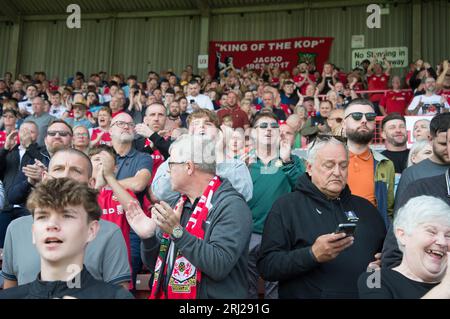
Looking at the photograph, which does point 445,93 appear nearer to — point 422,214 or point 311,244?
point 311,244

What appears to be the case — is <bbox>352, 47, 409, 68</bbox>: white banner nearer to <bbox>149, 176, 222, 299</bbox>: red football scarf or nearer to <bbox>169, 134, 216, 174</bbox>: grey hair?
<bbox>169, 134, 216, 174</bbox>: grey hair

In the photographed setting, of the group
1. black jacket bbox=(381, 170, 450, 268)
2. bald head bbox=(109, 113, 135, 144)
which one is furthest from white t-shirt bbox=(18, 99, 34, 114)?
black jacket bbox=(381, 170, 450, 268)

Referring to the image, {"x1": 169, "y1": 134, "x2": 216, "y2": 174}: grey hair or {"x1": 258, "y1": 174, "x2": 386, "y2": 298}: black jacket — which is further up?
{"x1": 169, "y1": 134, "x2": 216, "y2": 174}: grey hair

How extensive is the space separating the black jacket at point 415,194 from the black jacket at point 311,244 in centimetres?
22

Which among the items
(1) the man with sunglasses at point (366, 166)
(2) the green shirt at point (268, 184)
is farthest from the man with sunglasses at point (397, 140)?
(2) the green shirt at point (268, 184)

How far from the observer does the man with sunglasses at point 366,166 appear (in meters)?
4.03

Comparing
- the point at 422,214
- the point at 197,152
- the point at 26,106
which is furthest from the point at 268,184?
the point at 26,106

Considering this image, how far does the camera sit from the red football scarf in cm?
271

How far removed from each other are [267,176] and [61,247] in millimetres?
2143

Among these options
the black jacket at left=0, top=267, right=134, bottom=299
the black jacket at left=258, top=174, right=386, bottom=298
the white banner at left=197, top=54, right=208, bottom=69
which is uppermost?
the white banner at left=197, top=54, right=208, bottom=69

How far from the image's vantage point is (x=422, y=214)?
7.37 ft

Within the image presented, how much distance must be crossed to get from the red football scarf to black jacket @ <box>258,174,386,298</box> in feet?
1.35
